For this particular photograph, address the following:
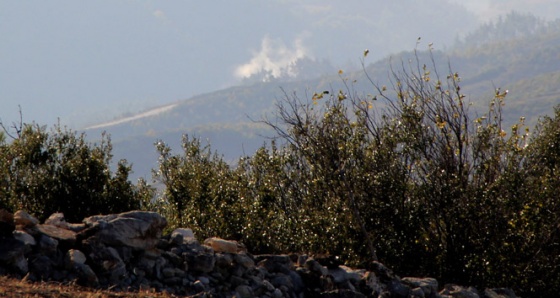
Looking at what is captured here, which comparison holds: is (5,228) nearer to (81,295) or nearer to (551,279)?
(81,295)

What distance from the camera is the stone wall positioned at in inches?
674

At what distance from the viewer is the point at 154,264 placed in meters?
18.5

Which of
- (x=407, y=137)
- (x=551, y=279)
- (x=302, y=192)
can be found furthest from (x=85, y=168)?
(x=551, y=279)

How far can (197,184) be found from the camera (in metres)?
39.6

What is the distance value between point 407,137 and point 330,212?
614cm

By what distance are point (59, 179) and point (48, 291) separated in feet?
64.0

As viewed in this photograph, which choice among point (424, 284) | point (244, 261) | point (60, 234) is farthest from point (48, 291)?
point (424, 284)

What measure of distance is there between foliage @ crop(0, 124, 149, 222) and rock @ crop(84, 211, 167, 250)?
14.0m

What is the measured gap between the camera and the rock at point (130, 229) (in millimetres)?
18469

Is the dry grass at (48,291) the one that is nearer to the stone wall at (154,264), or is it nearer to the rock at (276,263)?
the stone wall at (154,264)

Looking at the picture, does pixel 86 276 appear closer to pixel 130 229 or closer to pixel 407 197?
pixel 130 229

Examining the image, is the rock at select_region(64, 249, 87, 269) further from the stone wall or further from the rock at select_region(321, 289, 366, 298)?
the rock at select_region(321, 289, 366, 298)

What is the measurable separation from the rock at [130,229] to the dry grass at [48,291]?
2.24 metres

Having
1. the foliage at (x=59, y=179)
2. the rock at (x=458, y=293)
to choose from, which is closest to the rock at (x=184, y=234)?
the rock at (x=458, y=293)
